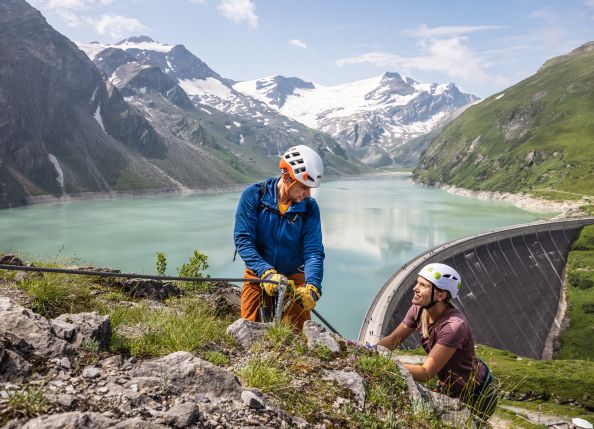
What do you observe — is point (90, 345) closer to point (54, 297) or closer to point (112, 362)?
point (112, 362)

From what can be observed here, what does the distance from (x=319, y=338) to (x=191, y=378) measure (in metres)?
1.90

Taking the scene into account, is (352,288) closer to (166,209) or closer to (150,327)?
(150,327)

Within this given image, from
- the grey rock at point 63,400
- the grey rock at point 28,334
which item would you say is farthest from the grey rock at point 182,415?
the grey rock at point 28,334

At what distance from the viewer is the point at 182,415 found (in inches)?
132

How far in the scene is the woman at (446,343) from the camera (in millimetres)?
5750

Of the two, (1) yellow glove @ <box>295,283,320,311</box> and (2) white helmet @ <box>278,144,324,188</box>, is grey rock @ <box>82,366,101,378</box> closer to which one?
(1) yellow glove @ <box>295,283,320,311</box>

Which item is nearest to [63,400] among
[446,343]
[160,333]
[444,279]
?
[160,333]

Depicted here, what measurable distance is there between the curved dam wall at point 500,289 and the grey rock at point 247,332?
119ft

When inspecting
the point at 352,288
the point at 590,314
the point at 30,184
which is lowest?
the point at 590,314

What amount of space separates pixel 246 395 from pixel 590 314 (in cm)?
8444

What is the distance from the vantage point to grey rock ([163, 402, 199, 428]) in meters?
3.31

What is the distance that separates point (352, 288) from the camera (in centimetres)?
6931

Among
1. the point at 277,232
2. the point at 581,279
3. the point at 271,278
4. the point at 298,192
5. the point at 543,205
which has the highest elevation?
the point at 298,192

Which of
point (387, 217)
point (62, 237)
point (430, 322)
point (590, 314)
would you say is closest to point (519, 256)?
point (590, 314)
